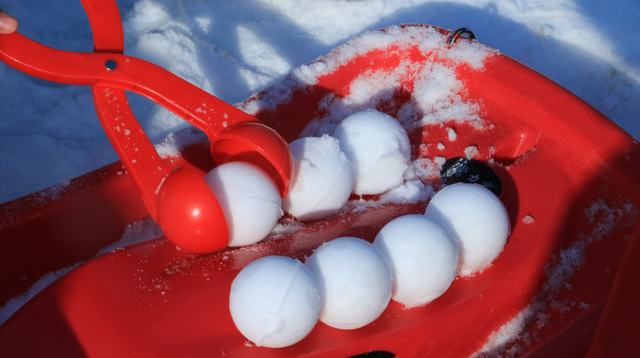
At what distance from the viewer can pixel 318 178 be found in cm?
93

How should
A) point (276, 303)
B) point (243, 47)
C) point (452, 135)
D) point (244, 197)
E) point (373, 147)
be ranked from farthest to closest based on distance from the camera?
point (243, 47) → point (452, 135) → point (373, 147) → point (244, 197) → point (276, 303)

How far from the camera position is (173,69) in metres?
1.48

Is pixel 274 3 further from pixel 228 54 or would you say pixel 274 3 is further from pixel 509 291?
pixel 509 291

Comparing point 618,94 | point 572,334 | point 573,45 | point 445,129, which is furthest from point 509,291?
point 573,45

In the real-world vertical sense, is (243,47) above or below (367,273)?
above

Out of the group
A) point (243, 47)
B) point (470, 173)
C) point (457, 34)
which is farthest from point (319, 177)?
point (243, 47)

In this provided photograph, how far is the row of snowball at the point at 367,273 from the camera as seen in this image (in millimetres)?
726

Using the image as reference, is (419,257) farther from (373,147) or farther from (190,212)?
(190,212)

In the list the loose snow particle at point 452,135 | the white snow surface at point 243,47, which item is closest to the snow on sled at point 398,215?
the loose snow particle at point 452,135

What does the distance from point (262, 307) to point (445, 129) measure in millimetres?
683

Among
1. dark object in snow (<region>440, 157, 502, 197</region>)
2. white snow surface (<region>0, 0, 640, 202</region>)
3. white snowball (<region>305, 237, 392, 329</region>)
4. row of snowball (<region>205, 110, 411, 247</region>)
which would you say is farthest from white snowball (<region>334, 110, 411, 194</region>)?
white snow surface (<region>0, 0, 640, 202</region>)

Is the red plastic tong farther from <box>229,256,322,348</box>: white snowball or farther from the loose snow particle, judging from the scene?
the loose snow particle

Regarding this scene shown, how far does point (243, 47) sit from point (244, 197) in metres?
0.91

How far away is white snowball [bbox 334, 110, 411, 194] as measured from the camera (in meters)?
0.99
